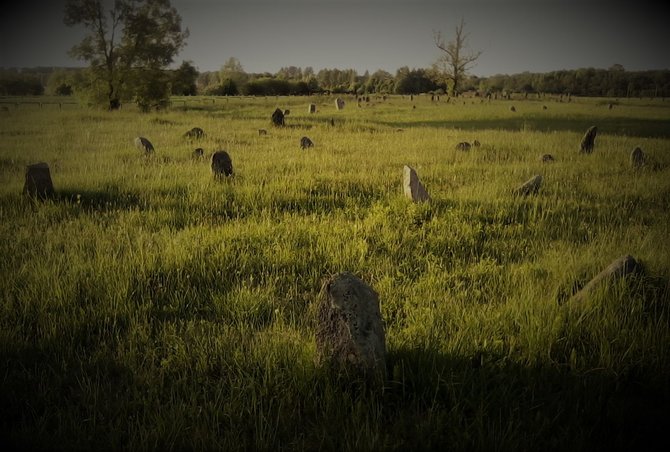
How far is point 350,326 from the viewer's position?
7.90ft

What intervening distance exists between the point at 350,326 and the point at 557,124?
27.2 m

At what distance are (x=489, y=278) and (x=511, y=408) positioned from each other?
2117 millimetres

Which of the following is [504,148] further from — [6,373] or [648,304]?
[6,373]

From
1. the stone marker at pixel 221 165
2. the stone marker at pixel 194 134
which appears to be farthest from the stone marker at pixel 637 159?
the stone marker at pixel 194 134

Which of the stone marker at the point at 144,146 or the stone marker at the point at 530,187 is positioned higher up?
the stone marker at the point at 144,146

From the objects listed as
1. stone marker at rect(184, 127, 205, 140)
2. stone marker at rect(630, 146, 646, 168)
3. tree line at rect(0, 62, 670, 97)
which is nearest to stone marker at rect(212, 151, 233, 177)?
stone marker at rect(184, 127, 205, 140)

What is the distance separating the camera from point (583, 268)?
4.38 metres

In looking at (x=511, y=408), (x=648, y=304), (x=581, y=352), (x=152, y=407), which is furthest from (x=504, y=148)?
(x=152, y=407)

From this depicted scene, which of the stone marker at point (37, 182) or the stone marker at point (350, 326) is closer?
the stone marker at point (350, 326)

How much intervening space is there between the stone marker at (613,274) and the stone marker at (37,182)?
810 cm

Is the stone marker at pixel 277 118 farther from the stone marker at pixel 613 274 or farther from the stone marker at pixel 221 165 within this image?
the stone marker at pixel 613 274

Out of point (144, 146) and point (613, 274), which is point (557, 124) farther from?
point (613, 274)

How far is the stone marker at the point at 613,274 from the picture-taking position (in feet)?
11.6

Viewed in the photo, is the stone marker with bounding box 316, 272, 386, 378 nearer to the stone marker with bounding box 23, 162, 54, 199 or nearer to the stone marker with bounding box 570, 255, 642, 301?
the stone marker with bounding box 570, 255, 642, 301
